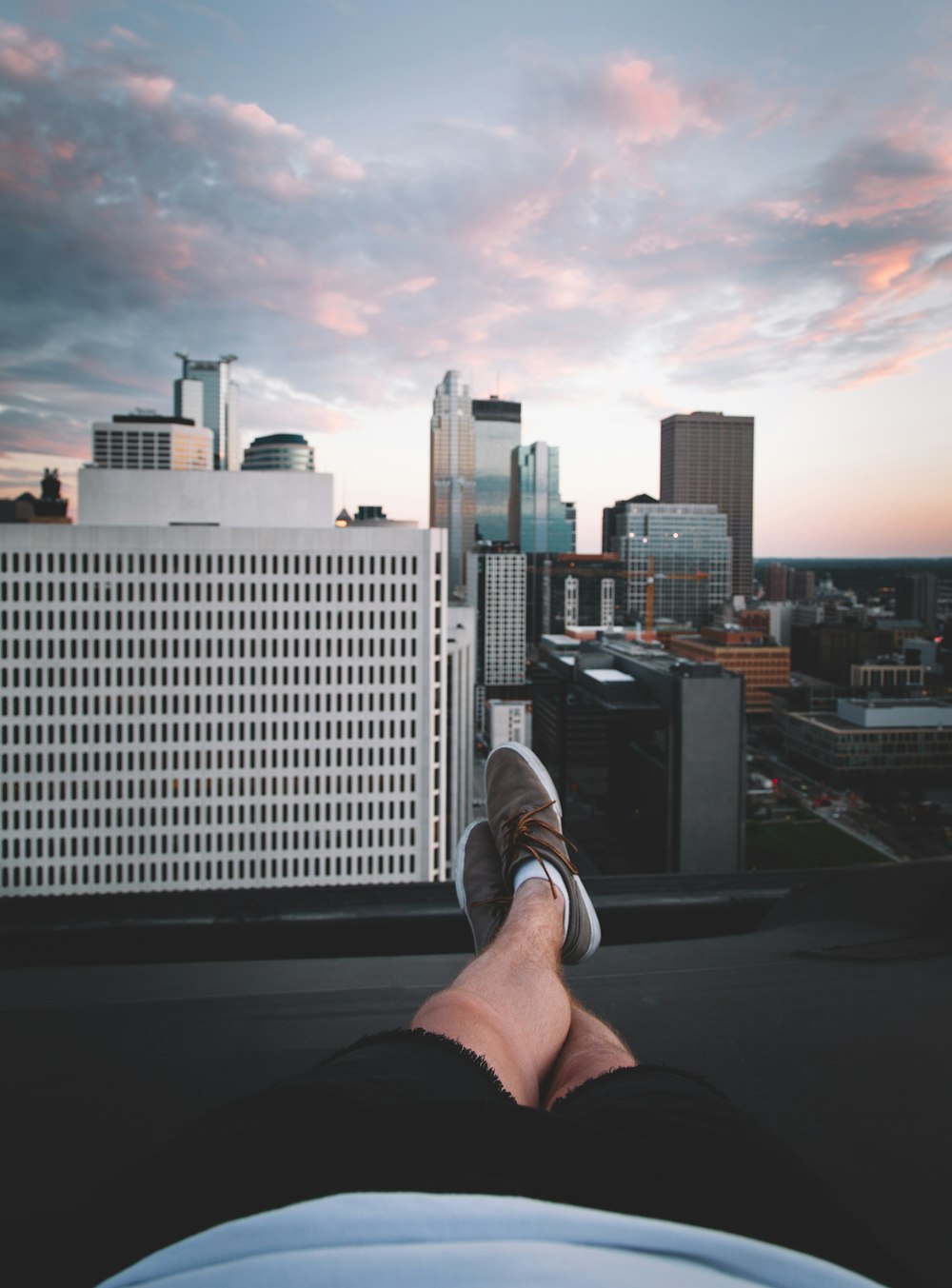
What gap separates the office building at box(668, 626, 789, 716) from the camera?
8.25 meters

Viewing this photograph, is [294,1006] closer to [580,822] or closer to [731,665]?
[580,822]

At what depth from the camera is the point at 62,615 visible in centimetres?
1264

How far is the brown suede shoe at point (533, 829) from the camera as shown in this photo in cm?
108

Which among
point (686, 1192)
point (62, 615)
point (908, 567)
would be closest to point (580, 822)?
point (908, 567)

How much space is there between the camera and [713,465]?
826 inches

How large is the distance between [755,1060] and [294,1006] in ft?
2.04

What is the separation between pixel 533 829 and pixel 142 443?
898 inches

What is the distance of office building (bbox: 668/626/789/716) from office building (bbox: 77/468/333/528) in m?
7.09

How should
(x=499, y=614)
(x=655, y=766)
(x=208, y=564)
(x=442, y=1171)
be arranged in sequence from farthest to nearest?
(x=499, y=614)
(x=208, y=564)
(x=655, y=766)
(x=442, y=1171)

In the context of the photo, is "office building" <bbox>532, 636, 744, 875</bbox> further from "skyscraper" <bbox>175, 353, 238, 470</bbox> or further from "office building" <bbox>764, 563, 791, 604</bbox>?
"skyscraper" <bbox>175, 353, 238, 470</bbox>

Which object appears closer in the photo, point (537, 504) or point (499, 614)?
point (499, 614)

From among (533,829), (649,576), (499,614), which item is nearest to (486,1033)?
(533,829)

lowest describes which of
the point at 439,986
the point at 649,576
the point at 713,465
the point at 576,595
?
the point at 439,986

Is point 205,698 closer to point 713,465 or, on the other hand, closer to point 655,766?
point 655,766
